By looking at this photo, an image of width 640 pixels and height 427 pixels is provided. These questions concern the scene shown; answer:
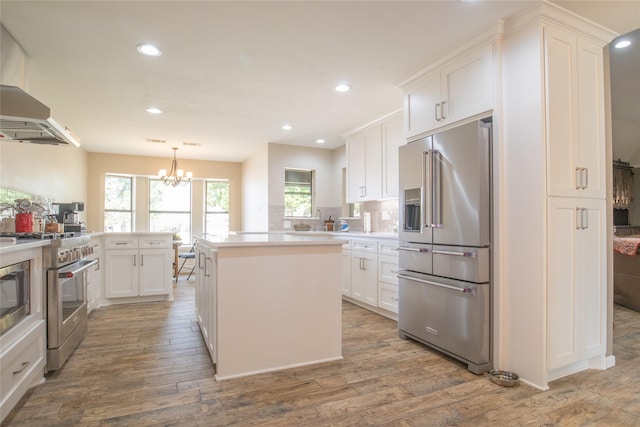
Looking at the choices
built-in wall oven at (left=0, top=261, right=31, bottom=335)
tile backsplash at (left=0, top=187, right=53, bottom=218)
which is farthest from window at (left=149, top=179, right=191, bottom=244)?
built-in wall oven at (left=0, top=261, right=31, bottom=335)

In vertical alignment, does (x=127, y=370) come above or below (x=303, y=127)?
below

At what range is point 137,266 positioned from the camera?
4.52 m

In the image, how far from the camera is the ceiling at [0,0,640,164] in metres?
2.20

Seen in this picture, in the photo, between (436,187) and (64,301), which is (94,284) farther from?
(436,187)

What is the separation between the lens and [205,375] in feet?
7.72

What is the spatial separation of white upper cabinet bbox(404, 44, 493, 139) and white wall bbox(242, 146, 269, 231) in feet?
11.0

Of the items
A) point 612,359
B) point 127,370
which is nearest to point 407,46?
point 612,359

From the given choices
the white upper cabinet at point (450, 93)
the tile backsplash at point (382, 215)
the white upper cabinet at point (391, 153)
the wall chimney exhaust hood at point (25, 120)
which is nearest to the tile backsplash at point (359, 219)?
the tile backsplash at point (382, 215)

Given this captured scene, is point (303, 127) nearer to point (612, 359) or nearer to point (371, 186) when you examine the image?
point (371, 186)

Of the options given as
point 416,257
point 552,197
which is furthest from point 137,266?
point 552,197

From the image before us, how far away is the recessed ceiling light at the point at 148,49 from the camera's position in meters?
2.62

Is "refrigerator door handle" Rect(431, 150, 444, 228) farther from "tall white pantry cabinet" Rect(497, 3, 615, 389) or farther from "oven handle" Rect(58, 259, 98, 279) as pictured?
"oven handle" Rect(58, 259, 98, 279)

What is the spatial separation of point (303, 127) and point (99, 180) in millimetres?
4528

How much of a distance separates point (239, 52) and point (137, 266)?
3219 millimetres
